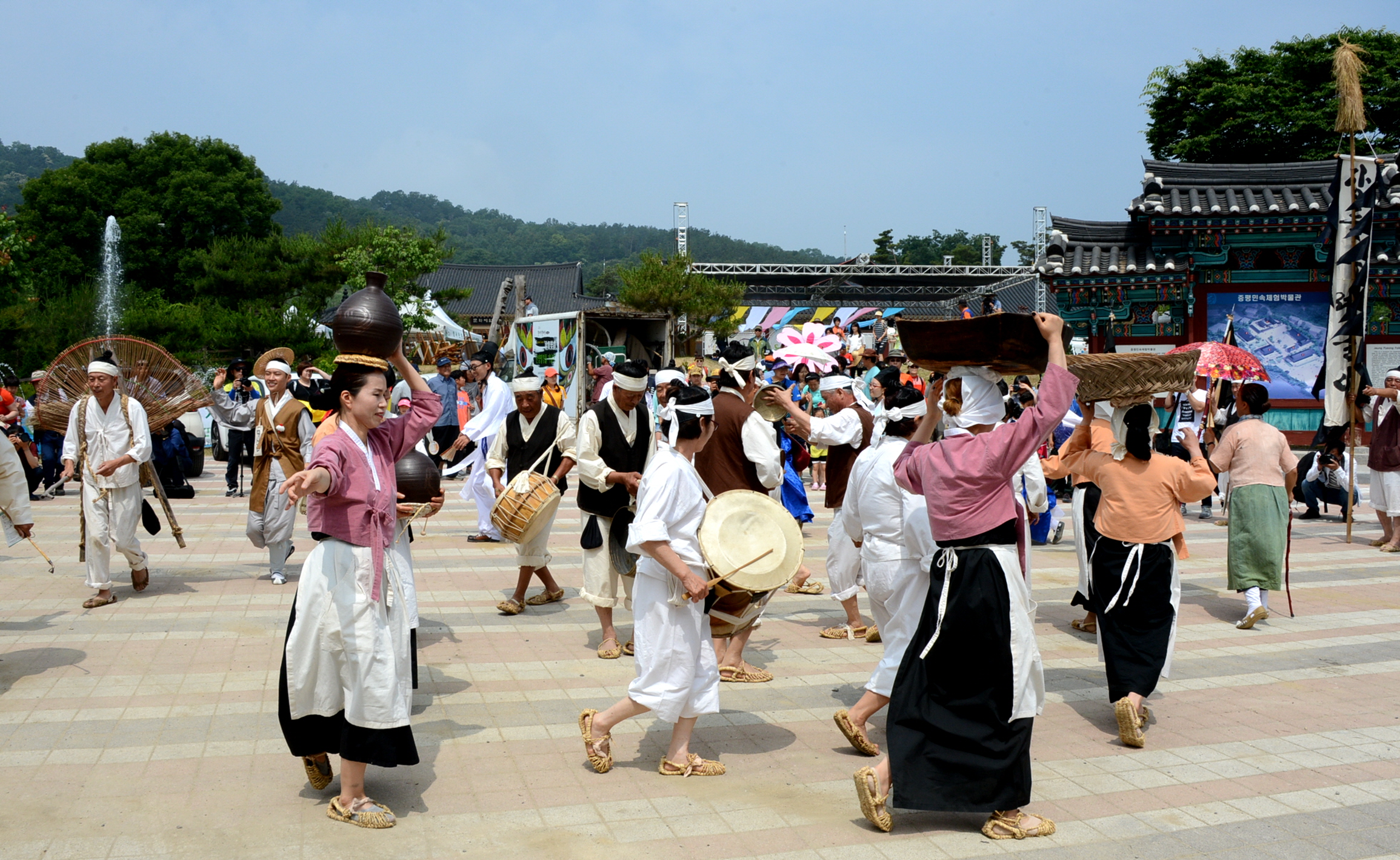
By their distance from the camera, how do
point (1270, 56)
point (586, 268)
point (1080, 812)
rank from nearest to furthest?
1. point (1080, 812)
2. point (1270, 56)
3. point (586, 268)

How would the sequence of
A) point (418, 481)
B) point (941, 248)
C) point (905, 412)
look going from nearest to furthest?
point (418, 481) < point (905, 412) < point (941, 248)

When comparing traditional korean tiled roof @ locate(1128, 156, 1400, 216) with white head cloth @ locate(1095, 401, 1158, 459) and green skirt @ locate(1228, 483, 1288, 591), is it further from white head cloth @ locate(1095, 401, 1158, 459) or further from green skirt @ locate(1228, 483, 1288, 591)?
white head cloth @ locate(1095, 401, 1158, 459)

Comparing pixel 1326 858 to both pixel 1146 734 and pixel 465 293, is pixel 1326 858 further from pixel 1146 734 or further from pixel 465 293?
pixel 465 293

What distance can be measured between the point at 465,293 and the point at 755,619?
3335cm

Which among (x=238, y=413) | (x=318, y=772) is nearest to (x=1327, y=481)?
(x=238, y=413)

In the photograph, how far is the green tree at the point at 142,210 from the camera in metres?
41.7

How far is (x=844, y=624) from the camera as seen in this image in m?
7.61

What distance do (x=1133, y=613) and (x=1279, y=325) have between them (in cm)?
1712

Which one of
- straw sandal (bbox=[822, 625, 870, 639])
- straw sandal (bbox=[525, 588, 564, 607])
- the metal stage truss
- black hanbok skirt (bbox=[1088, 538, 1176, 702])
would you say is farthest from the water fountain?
black hanbok skirt (bbox=[1088, 538, 1176, 702])

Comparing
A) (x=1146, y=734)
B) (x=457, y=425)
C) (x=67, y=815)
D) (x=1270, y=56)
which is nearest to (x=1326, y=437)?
(x=1146, y=734)

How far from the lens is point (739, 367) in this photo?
786 centimetres

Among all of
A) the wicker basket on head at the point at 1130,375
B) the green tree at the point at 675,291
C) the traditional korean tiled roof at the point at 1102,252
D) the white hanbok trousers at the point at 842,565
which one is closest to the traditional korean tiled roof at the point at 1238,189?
the traditional korean tiled roof at the point at 1102,252

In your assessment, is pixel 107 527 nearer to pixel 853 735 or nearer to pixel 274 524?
pixel 274 524

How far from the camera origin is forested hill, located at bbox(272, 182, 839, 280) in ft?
373
